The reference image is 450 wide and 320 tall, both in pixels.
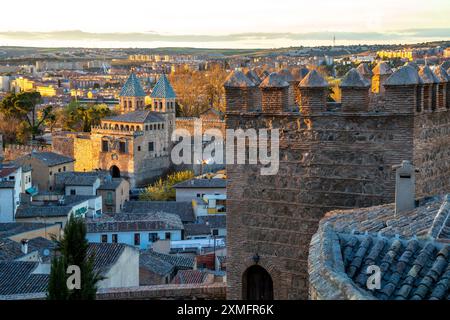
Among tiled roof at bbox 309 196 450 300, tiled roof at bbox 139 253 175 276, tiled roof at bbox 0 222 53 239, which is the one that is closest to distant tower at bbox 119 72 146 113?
tiled roof at bbox 0 222 53 239

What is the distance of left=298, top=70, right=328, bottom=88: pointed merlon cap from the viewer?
7.64 m

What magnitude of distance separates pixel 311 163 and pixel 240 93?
39.1 inches

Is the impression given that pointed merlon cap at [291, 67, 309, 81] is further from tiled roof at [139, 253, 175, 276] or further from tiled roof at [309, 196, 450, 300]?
tiled roof at [139, 253, 175, 276]

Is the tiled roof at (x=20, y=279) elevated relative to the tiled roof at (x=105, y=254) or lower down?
lower down

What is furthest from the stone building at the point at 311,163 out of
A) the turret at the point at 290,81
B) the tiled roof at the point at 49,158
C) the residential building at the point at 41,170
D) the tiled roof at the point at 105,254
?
the tiled roof at the point at 49,158

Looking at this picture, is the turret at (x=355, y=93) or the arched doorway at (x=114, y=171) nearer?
the turret at (x=355, y=93)

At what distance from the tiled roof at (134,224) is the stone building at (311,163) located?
Answer: 1489 centimetres

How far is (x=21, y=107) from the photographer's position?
1886 inches

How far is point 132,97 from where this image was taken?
43.2 metres

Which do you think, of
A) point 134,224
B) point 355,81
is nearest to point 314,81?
point 355,81

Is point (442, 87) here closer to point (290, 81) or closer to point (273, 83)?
point (290, 81)

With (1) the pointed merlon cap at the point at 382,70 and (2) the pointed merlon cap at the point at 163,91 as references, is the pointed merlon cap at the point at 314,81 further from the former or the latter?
(2) the pointed merlon cap at the point at 163,91

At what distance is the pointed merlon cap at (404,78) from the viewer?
7.39 metres
